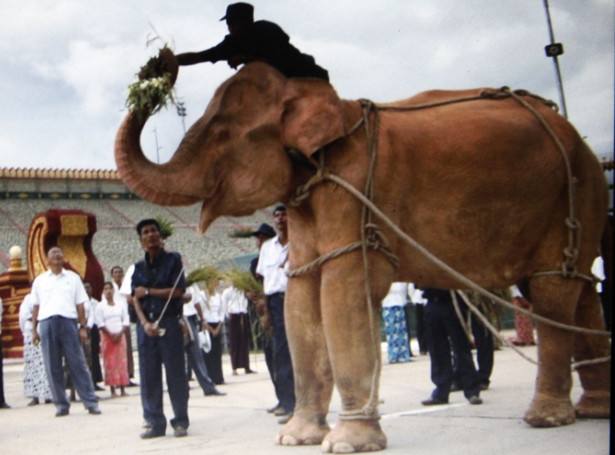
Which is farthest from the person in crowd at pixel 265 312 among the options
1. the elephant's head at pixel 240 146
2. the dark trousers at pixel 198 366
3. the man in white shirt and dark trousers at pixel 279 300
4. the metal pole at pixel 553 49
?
the metal pole at pixel 553 49

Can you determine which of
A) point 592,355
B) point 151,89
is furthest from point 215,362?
point 151,89

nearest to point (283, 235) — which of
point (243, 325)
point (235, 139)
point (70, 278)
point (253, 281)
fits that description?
point (253, 281)

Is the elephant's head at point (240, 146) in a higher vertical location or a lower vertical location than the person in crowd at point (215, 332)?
higher

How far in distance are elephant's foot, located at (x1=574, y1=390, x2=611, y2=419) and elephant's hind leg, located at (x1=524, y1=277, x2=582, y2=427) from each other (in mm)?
319

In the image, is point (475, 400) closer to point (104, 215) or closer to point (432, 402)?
point (432, 402)

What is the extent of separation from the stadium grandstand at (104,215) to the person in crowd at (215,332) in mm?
9809

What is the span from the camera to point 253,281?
9.90 meters

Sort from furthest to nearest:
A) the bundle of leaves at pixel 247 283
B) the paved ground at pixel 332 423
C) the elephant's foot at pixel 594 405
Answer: the bundle of leaves at pixel 247 283 < the elephant's foot at pixel 594 405 < the paved ground at pixel 332 423

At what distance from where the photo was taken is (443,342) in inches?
328

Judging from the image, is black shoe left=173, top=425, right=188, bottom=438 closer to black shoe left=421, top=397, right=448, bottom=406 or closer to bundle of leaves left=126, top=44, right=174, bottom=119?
black shoe left=421, top=397, right=448, bottom=406

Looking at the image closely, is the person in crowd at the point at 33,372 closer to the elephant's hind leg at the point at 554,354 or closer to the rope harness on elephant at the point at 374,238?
the rope harness on elephant at the point at 374,238

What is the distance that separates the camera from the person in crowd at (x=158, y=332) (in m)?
7.29

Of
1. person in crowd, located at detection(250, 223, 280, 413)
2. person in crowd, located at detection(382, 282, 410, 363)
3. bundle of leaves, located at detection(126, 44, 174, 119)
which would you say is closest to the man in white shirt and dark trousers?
person in crowd, located at detection(250, 223, 280, 413)

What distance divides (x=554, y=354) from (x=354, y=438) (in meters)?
1.57
